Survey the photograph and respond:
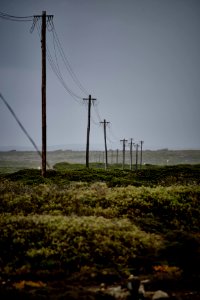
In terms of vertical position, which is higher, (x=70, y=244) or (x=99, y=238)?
(x=99, y=238)

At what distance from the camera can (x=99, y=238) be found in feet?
37.9

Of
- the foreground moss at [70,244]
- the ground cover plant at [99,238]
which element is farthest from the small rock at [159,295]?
the foreground moss at [70,244]

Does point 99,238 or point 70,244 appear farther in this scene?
point 99,238

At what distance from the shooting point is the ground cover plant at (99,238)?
9.90 m

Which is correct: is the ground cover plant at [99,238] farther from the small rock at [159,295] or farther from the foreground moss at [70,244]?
the small rock at [159,295]

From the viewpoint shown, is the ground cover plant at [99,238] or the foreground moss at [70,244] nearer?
the ground cover plant at [99,238]

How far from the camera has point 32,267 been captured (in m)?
10.0

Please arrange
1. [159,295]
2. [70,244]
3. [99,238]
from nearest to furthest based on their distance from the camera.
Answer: [159,295], [70,244], [99,238]

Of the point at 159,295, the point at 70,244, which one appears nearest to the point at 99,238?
the point at 70,244

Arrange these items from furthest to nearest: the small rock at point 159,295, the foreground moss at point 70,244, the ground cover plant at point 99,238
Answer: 1. the foreground moss at point 70,244
2. the ground cover plant at point 99,238
3. the small rock at point 159,295

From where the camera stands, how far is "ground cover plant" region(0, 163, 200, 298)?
32.5ft

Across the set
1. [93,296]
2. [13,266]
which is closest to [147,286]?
[93,296]

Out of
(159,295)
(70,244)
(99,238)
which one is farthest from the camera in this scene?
(99,238)

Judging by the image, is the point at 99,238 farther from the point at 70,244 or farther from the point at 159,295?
the point at 159,295
